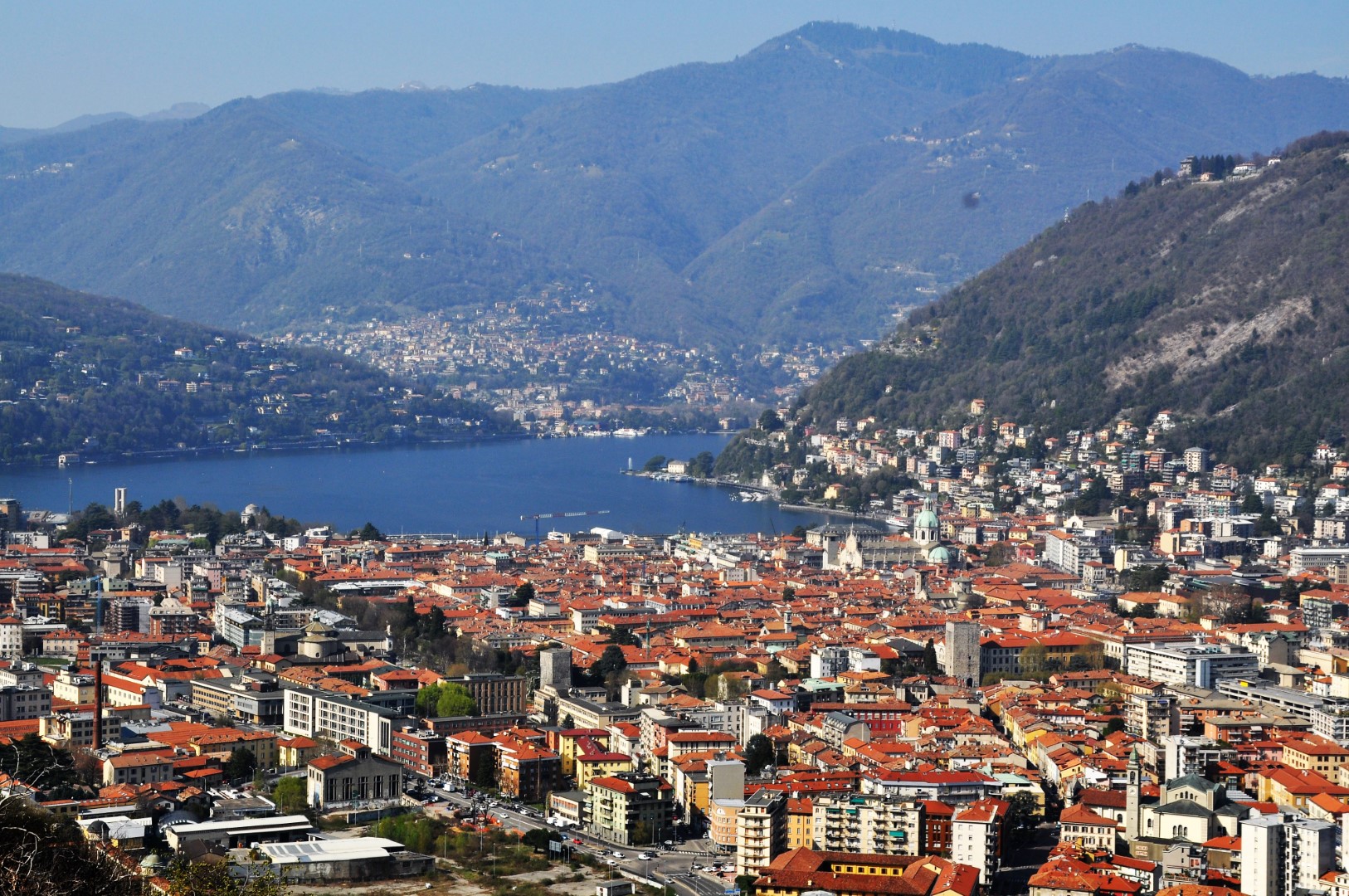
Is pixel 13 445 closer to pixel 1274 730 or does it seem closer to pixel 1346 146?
pixel 1346 146

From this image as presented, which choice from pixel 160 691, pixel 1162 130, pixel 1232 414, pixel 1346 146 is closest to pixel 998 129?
pixel 1162 130

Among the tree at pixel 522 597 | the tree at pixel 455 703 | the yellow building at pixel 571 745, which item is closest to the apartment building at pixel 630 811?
the yellow building at pixel 571 745

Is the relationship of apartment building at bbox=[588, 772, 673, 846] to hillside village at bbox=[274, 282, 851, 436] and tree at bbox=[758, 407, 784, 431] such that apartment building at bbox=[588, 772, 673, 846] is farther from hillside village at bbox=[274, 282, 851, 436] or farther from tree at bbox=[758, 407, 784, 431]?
hillside village at bbox=[274, 282, 851, 436]

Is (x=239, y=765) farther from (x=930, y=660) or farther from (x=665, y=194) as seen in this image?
(x=665, y=194)

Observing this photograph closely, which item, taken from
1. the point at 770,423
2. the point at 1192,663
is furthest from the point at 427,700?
the point at 770,423

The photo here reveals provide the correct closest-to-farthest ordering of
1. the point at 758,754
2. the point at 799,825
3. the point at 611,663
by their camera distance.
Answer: the point at 799,825 < the point at 758,754 < the point at 611,663

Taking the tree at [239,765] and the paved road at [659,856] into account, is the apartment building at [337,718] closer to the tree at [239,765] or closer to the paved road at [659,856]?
the tree at [239,765]
